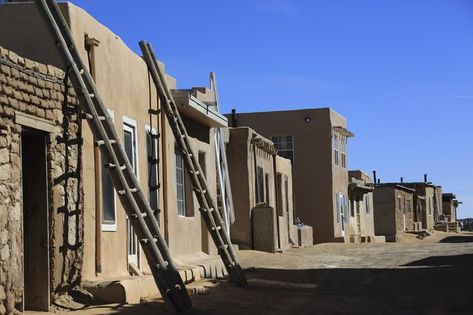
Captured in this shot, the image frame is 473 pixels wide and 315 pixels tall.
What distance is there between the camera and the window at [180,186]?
51.4 feet

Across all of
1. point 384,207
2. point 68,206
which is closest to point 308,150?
point 384,207

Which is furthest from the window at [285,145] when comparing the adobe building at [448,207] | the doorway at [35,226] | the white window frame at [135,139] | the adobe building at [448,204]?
the adobe building at [448,204]

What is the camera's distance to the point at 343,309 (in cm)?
1109

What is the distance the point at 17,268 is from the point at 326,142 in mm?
27178

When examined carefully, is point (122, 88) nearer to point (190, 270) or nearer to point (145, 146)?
point (145, 146)

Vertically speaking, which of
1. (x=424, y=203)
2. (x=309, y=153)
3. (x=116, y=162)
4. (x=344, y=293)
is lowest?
(x=344, y=293)

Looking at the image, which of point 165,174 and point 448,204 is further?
point 448,204

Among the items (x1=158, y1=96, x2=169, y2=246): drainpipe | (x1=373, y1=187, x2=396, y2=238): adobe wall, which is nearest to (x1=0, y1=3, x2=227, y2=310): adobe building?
(x1=158, y1=96, x2=169, y2=246): drainpipe

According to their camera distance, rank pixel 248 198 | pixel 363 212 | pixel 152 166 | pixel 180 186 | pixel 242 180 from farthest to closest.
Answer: pixel 363 212, pixel 242 180, pixel 248 198, pixel 180 186, pixel 152 166

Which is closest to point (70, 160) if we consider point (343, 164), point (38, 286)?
point (38, 286)

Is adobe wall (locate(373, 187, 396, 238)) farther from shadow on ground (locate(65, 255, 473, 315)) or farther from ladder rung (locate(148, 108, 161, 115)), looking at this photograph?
ladder rung (locate(148, 108, 161, 115))

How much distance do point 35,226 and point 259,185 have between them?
16.0 meters

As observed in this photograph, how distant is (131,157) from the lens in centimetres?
1238

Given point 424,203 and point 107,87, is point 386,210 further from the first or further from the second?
point 107,87
